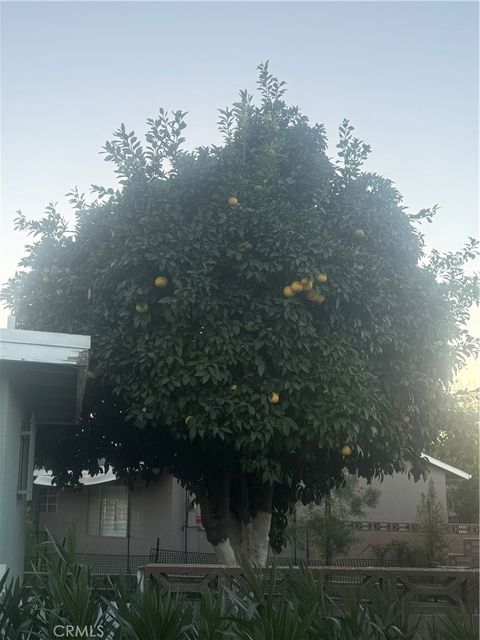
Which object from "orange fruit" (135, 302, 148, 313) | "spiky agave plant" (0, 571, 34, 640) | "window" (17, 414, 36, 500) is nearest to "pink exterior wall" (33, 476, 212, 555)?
"window" (17, 414, 36, 500)

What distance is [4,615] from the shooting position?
200 inches

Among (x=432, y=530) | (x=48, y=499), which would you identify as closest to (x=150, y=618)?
(x=432, y=530)

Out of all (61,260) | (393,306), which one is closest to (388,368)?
(393,306)

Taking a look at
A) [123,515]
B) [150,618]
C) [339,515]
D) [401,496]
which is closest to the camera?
[150,618]

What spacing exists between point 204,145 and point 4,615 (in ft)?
25.8

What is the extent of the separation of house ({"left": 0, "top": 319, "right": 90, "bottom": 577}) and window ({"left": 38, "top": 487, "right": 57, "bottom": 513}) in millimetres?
15092

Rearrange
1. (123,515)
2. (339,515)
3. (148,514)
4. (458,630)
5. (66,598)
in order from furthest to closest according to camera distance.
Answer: (123,515), (148,514), (339,515), (458,630), (66,598)

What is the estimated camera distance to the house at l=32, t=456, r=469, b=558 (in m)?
22.1

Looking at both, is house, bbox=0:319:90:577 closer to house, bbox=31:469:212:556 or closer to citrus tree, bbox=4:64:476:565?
citrus tree, bbox=4:64:476:565

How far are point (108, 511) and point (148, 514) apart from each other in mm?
1910

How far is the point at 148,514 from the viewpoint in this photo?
2278 cm

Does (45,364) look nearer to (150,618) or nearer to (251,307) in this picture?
(150,618)

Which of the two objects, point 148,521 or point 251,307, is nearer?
point 251,307

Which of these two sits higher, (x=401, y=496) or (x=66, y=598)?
(x=401, y=496)
